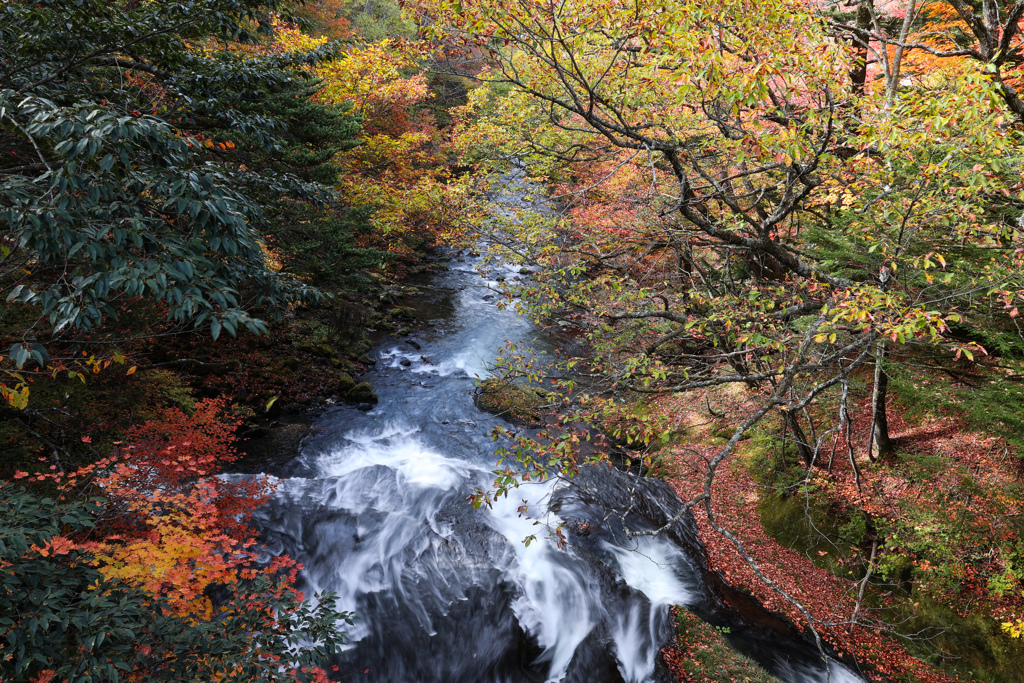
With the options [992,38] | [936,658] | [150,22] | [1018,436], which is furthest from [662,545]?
[150,22]

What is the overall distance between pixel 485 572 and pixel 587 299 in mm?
4728

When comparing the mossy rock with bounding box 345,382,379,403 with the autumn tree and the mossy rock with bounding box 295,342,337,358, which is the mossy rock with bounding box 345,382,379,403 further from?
the autumn tree

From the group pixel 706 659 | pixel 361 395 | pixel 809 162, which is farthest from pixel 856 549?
A: pixel 361 395

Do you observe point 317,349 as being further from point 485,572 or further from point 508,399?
point 485,572

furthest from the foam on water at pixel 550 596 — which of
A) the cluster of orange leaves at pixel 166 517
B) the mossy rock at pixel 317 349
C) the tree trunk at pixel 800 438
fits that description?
the mossy rock at pixel 317 349

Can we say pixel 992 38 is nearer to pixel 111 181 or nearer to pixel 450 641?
pixel 111 181

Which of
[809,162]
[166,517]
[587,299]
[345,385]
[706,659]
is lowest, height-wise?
[706,659]

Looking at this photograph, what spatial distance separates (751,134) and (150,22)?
774cm

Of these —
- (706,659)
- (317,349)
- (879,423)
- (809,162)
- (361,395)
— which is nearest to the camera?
(809,162)

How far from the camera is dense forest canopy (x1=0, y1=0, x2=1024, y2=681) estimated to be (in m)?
4.13

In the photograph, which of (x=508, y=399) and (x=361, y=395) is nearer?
(x=361, y=395)

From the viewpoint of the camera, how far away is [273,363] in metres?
12.9

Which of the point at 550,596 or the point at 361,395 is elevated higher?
the point at 361,395

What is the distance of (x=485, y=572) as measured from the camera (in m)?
7.75
